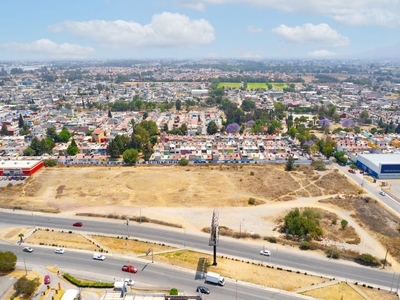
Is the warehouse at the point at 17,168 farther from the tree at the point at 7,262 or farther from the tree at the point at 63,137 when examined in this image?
the tree at the point at 7,262

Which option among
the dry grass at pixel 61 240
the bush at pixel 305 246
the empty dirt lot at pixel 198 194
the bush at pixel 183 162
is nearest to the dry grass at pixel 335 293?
the bush at pixel 305 246

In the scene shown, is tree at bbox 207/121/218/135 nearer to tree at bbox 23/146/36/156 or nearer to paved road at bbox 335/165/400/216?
paved road at bbox 335/165/400/216

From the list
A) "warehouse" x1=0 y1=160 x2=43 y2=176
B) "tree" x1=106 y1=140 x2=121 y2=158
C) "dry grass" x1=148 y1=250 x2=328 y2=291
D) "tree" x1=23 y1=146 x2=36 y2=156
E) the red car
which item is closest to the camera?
"dry grass" x1=148 y1=250 x2=328 y2=291

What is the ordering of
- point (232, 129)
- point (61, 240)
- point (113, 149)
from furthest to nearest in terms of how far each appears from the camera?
point (232, 129) → point (113, 149) → point (61, 240)

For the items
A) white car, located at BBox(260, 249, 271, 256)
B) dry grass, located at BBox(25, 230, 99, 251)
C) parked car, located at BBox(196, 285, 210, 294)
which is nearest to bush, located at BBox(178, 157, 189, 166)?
dry grass, located at BBox(25, 230, 99, 251)

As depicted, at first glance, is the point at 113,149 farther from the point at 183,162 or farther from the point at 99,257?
the point at 99,257

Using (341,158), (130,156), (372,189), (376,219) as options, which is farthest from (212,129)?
(376,219)
